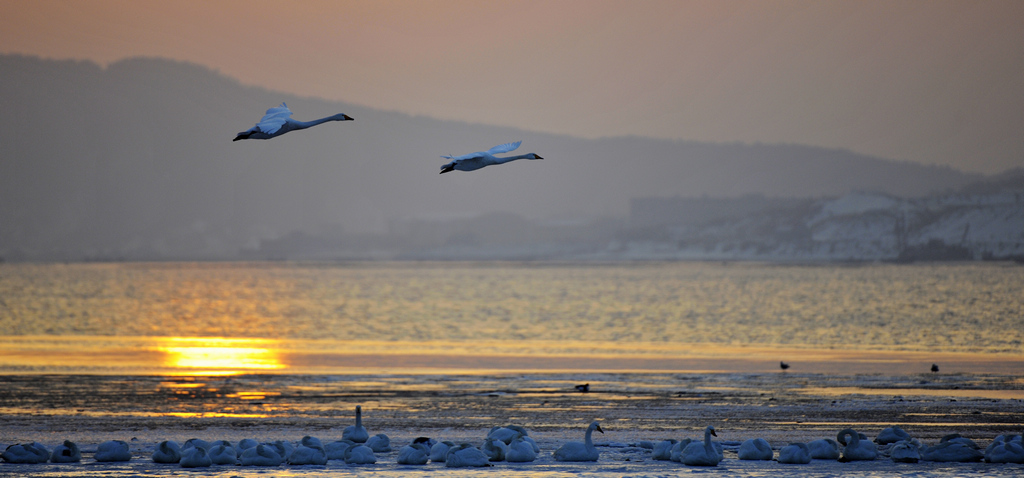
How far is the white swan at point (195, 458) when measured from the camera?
540 inches

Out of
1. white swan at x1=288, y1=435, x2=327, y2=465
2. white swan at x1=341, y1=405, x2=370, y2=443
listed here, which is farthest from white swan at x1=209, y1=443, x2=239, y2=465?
white swan at x1=341, y1=405, x2=370, y2=443

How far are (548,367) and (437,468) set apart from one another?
13.8 metres

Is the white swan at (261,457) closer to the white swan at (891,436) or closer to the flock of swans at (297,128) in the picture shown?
the flock of swans at (297,128)

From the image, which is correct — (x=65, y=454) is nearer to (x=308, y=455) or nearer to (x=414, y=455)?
(x=308, y=455)

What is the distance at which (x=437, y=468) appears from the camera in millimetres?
13906

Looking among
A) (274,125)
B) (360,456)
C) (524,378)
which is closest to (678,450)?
(360,456)

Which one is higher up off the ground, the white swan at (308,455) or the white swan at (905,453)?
the white swan at (308,455)

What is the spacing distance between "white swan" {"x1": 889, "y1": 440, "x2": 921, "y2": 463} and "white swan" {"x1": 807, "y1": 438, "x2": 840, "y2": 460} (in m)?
0.77

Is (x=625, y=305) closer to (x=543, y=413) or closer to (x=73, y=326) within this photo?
(x=73, y=326)

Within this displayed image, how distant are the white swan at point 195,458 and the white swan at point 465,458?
326cm

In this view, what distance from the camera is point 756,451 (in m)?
14.3

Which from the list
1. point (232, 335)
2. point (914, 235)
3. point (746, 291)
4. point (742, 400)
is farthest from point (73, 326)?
point (914, 235)

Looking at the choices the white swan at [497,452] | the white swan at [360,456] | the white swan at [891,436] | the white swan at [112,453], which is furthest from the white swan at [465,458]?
the white swan at [891,436]

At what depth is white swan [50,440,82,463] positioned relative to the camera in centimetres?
1407
